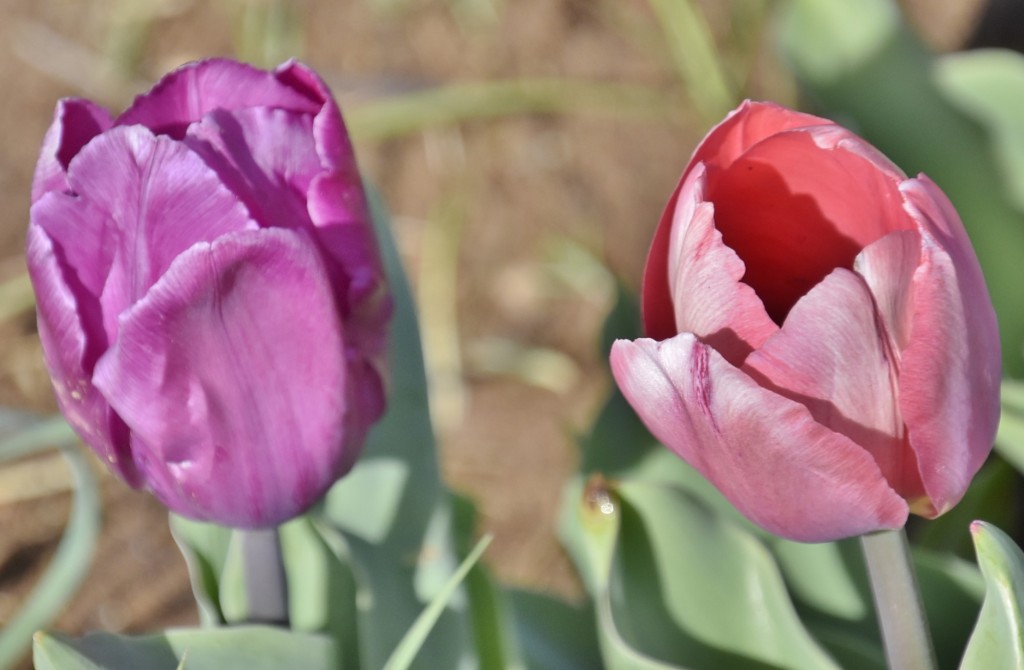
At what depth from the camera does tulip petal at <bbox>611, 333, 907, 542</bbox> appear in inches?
15.5

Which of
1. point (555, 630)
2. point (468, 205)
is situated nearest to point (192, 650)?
point (555, 630)

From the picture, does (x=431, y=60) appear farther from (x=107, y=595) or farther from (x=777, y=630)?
(x=777, y=630)

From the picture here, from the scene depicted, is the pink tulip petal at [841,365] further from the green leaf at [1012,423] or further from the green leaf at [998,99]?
the green leaf at [998,99]

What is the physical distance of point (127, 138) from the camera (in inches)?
17.0

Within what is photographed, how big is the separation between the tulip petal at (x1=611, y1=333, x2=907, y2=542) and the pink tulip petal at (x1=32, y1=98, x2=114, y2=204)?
24 centimetres

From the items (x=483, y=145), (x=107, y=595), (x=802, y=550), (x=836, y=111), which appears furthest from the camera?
(x=483, y=145)

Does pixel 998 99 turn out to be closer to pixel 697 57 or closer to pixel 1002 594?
pixel 1002 594

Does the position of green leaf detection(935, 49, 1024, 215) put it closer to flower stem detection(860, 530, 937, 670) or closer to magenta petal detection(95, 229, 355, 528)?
flower stem detection(860, 530, 937, 670)

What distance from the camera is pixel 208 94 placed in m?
0.48

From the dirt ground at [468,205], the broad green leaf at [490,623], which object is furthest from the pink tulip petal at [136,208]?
the dirt ground at [468,205]

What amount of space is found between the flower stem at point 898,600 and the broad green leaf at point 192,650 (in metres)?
0.26

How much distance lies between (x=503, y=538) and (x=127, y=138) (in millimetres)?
816

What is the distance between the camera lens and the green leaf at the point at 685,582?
1.87 feet

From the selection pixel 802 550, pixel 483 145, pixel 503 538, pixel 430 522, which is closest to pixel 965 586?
pixel 802 550
